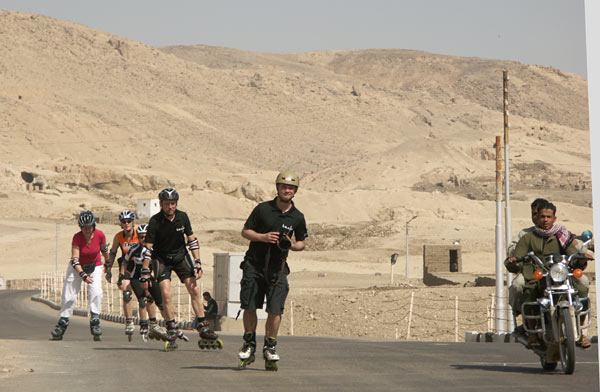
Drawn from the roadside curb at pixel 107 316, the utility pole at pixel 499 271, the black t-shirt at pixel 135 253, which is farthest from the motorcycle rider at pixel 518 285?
the roadside curb at pixel 107 316

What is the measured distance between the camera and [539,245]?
9.84 meters

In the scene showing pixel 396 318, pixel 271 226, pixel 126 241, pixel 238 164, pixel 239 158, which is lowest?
pixel 396 318

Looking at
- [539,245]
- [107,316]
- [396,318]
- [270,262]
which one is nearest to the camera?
[270,262]

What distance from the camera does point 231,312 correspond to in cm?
2934

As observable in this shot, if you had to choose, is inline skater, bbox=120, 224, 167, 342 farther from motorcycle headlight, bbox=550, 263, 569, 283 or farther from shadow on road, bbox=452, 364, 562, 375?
motorcycle headlight, bbox=550, 263, 569, 283

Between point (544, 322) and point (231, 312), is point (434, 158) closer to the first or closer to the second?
point (231, 312)

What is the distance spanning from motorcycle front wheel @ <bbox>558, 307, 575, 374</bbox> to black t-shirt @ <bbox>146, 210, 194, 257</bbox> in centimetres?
463

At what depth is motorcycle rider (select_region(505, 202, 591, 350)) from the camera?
977 centimetres

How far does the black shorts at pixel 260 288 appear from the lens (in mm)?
9703

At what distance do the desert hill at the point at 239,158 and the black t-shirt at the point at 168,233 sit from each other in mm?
63929

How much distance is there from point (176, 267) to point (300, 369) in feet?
9.20

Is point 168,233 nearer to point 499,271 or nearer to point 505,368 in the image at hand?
point 505,368

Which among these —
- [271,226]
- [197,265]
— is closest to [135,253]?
[197,265]

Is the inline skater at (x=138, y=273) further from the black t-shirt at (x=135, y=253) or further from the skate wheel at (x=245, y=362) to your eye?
the skate wheel at (x=245, y=362)
